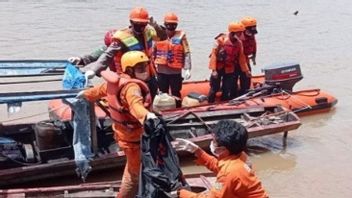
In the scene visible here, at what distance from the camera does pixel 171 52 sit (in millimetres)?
10258

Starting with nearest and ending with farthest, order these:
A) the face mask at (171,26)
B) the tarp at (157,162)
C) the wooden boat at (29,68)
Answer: the tarp at (157,162), the wooden boat at (29,68), the face mask at (171,26)

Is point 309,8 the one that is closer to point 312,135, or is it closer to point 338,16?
point 338,16

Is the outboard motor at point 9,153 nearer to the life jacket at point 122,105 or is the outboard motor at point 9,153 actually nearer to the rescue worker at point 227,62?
the life jacket at point 122,105

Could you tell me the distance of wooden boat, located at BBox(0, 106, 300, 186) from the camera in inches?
298

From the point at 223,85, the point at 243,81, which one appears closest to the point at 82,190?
the point at 223,85

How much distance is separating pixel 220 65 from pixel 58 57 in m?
6.22

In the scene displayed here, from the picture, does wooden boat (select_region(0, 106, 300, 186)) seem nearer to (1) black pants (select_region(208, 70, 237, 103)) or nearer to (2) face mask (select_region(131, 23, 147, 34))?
(1) black pants (select_region(208, 70, 237, 103))

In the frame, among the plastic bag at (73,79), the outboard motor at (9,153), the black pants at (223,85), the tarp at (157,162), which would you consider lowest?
the outboard motor at (9,153)

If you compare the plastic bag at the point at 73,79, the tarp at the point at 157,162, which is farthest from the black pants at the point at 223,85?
the tarp at the point at 157,162

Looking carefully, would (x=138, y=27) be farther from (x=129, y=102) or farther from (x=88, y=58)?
(x=129, y=102)

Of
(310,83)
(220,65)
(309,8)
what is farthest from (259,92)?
(309,8)

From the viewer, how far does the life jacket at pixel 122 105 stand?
552cm

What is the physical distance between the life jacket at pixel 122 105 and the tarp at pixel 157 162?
1.30 ft

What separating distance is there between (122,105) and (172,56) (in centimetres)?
478
